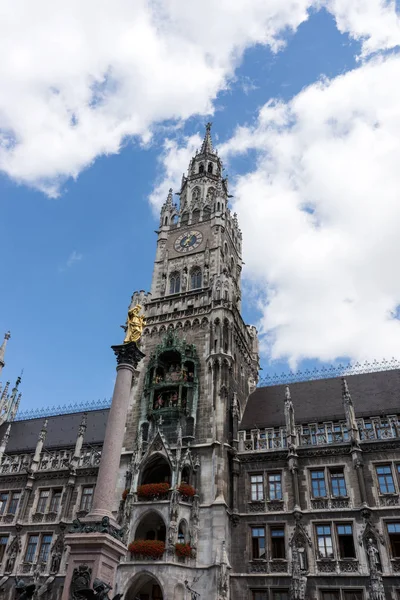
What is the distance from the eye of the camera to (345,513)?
27172mm

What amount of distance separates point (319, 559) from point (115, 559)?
42.8 ft

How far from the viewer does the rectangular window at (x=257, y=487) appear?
97.5ft

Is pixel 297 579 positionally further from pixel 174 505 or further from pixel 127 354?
pixel 127 354

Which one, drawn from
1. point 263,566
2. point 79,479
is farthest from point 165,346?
point 263,566

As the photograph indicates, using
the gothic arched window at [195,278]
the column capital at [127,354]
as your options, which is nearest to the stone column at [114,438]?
the column capital at [127,354]

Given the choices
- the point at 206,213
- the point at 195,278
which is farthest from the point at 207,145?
the point at 195,278

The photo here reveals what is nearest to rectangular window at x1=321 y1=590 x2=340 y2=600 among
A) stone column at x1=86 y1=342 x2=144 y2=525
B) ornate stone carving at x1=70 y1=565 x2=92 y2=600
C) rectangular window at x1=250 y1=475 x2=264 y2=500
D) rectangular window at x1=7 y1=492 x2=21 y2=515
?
rectangular window at x1=250 y1=475 x2=264 y2=500

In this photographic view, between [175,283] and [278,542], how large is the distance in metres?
22.1

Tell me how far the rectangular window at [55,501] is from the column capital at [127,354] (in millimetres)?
16659

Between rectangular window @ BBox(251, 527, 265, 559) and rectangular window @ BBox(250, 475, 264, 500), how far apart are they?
175 centimetres

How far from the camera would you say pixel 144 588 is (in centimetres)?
2900

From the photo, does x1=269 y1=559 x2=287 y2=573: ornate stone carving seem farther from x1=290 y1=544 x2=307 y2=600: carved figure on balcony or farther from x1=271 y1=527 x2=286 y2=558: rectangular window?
x1=290 y1=544 x2=307 y2=600: carved figure on balcony

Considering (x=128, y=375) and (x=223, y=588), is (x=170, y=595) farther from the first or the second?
(x=128, y=375)

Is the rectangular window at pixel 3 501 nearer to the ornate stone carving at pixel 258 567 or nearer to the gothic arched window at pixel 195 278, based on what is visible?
the ornate stone carving at pixel 258 567
